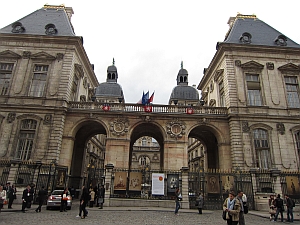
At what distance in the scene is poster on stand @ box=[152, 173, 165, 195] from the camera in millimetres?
16516

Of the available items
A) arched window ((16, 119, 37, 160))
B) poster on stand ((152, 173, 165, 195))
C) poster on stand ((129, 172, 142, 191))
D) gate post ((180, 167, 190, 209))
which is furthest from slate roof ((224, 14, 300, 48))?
arched window ((16, 119, 37, 160))

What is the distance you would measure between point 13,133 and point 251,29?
1070 inches

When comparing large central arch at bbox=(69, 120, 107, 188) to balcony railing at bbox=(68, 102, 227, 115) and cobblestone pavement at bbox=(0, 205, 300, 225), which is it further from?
cobblestone pavement at bbox=(0, 205, 300, 225)

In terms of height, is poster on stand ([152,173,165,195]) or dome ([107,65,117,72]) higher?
dome ([107,65,117,72])

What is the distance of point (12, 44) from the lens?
78.3 ft

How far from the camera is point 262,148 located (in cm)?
2122

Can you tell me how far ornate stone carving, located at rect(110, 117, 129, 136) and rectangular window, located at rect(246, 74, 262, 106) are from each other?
12.1m

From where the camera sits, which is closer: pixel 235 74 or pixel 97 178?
pixel 97 178

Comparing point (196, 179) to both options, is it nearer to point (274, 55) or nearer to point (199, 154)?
point (274, 55)

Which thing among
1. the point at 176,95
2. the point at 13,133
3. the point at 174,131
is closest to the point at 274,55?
the point at 174,131

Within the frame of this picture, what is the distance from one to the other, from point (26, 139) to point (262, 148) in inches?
825

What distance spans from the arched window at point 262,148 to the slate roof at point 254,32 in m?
9.82

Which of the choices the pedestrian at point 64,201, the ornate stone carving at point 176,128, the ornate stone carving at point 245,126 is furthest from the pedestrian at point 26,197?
the ornate stone carving at point 245,126

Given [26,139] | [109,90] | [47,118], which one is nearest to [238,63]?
[47,118]
